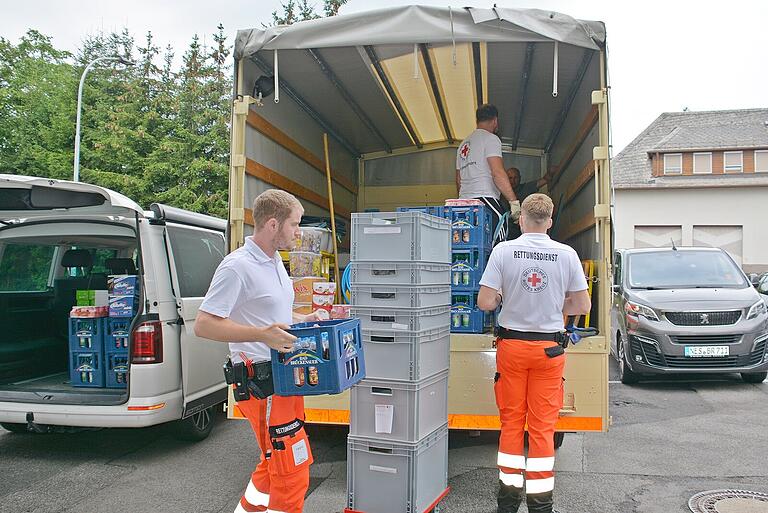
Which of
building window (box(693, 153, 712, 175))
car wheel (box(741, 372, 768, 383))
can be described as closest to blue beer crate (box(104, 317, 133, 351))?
car wheel (box(741, 372, 768, 383))

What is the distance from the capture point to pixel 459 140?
887 centimetres

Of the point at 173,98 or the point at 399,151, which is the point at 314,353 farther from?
the point at 173,98

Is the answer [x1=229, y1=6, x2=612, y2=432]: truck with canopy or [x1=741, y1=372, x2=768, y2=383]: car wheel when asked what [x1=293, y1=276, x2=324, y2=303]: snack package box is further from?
[x1=741, y1=372, x2=768, y2=383]: car wheel

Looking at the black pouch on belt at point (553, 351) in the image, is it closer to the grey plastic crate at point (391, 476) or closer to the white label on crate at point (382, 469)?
the grey plastic crate at point (391, 476)

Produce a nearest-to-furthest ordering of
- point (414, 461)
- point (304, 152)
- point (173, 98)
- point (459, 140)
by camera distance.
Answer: point (414, 461), point (304, 152), point (459, 140), point (173, 98)

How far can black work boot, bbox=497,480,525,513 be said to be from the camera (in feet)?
12.5

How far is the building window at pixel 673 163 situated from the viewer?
27797 mm

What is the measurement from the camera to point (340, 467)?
5.04 meters

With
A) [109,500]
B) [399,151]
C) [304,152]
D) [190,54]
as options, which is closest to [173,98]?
[190,54]

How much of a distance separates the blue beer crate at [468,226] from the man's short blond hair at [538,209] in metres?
0.87

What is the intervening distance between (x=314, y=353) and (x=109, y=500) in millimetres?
2389

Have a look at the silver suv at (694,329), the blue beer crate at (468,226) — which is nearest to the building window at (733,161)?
the silver suv at (694,329)

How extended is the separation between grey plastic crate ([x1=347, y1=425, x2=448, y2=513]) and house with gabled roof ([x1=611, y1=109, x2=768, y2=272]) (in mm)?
25195

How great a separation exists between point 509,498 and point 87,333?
3.70 meters
